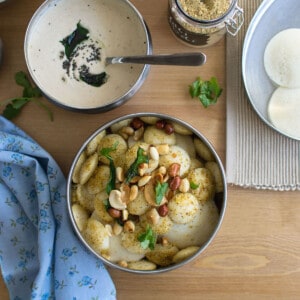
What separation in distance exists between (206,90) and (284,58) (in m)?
0.13

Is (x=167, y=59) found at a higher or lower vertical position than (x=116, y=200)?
higher

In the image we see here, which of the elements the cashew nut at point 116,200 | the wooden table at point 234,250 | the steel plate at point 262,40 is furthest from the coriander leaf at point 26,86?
the steel plate at point 262,40

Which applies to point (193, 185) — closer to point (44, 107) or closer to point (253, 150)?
point (253, 150)

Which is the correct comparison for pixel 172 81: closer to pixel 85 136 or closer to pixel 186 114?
pixel 186 114

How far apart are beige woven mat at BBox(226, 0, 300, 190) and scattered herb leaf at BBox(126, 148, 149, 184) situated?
0.48ft

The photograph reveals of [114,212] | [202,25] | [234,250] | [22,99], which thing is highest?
[202,25]

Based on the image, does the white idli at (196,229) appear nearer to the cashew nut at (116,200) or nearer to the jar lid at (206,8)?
the cashew nut at (116,200)

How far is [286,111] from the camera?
2.73ft

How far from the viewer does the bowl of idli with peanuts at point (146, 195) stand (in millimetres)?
779

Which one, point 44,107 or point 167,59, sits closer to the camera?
point 167,59

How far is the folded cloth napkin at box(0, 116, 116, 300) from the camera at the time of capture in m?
0.81

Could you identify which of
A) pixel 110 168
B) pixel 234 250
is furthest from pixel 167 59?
pixel 234 250

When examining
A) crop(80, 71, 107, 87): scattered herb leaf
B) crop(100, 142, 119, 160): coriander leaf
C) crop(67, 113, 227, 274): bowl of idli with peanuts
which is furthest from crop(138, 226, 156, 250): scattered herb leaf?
crop(80, 71, 107, 87): scattered herb leaf

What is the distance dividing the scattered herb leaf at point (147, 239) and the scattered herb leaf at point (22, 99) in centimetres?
25
